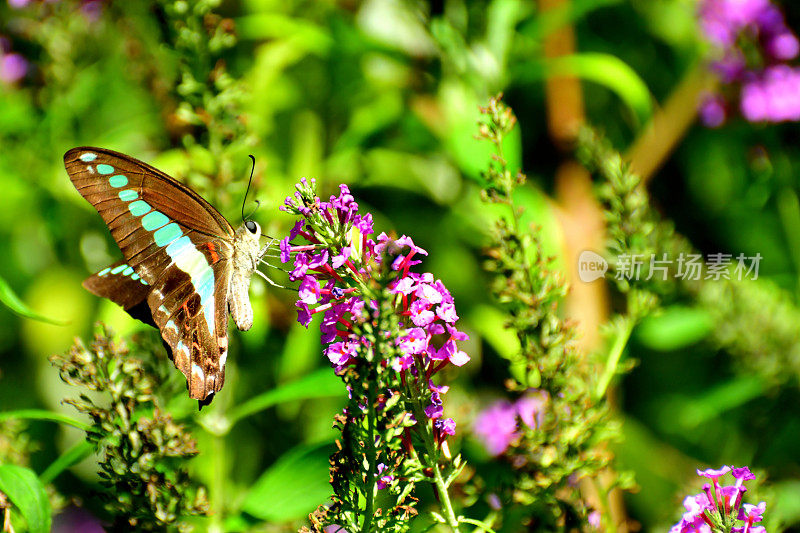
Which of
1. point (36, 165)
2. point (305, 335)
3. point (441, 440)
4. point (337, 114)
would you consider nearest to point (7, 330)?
point (36, 165)

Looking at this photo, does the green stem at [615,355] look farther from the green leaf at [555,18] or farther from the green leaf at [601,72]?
the green leaf at [555,18]

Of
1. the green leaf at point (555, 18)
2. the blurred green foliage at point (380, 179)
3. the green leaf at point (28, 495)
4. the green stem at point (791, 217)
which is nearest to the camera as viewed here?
the green leaf at point (28, 495)

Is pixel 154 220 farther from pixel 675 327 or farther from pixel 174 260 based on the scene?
pixel 675 327

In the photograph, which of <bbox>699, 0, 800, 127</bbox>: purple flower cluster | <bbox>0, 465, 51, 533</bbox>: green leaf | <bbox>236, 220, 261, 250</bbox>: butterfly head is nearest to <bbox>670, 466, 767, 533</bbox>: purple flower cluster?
→ <bbox>0, 465, 51, 533</bbox>: green leaf

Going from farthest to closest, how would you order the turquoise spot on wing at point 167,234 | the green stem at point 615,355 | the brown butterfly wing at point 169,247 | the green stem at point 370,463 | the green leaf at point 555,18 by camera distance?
the green leaf at point 555,18, the turquoise spot on wing at point 167,234, the brown butterfly wing at point 169,247, the green stem at point 615,355, the green stem at point 370,463

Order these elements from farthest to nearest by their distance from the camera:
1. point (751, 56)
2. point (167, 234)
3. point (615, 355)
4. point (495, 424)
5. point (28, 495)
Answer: point (751, 56) → point (495, 424) → point (167, 234) → point (615, 355) → point (28, 495)

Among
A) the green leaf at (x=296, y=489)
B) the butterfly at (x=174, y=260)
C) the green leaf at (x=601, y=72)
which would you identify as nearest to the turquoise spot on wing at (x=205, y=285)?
the butterfly at (x=174, y=260)

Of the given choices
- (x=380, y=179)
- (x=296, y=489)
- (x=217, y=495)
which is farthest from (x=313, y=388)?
(x=380, y=179)
